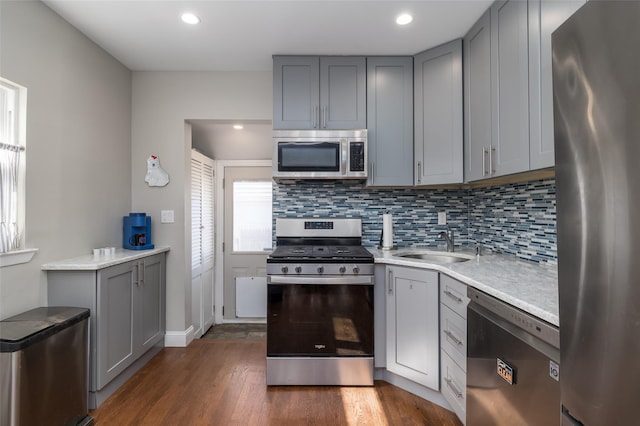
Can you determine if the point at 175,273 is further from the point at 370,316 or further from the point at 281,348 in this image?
the point at 370,316

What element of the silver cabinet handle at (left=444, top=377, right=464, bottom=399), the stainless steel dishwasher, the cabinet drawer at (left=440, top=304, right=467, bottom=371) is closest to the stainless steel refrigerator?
the stainless steel dishwasher

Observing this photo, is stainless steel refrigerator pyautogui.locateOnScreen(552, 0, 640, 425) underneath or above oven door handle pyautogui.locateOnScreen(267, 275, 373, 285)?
above

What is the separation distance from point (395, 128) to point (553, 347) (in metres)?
1.92

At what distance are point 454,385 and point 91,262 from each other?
2275 millimetres

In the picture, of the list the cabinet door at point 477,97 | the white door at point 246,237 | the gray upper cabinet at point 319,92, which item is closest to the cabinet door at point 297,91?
the gray upper cabinet at point 319,92

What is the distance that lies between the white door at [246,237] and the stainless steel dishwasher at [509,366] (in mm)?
2816

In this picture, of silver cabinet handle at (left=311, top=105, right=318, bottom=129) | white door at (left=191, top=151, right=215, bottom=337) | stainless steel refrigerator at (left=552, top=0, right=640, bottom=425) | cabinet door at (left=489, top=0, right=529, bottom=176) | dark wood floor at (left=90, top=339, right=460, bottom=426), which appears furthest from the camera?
→ white door at (left=191, top=151, right=215, bottom=337)

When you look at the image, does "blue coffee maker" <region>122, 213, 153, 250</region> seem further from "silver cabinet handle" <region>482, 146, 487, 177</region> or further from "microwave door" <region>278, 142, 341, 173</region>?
"silver cabinet handle" <region>482, 146, 487, 177</region>

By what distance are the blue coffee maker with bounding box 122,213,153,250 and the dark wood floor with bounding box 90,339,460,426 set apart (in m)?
0.96

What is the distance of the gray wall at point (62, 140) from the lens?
1777 millimetres

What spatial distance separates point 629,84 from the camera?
625mm

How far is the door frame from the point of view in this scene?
12.8 ft

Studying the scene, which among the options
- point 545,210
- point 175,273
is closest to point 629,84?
point 545,210

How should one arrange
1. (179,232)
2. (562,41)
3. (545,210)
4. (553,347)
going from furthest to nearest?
(179,232) < (545,210) < (553,347) < (562,41)
